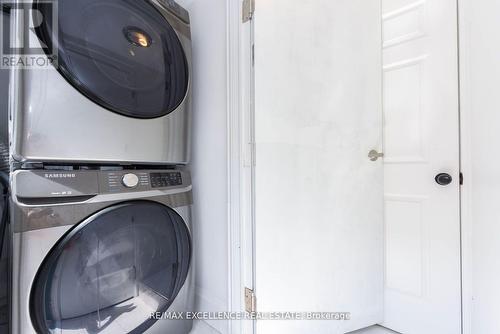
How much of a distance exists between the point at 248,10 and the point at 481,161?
1.18 meters

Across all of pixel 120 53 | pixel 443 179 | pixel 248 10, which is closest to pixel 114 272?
pixel 120 53

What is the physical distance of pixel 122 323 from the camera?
40.5 inches

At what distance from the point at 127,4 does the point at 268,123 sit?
2.47ft

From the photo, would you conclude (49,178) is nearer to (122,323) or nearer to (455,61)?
(122,323)

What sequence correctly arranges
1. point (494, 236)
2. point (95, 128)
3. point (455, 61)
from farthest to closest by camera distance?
point (455, 61)
point (494, 236)
point (95, 128)

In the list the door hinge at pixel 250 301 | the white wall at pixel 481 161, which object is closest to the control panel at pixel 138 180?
the door hinge at pixel 250 301

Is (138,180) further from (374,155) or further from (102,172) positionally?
(374,155)

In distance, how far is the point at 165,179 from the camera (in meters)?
1.17

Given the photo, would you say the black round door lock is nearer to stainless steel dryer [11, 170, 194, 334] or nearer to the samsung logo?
stainless steel dryer [11, 170, 194, 334]

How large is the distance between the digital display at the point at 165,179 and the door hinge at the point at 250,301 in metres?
0.57

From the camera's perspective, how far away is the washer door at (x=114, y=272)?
87 centimetres

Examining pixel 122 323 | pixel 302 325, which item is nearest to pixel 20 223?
pixel 122 323

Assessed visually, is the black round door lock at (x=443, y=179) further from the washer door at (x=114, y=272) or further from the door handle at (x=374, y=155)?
the washer door at (x=114, y=272)

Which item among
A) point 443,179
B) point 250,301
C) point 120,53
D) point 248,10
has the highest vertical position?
point 248,10
